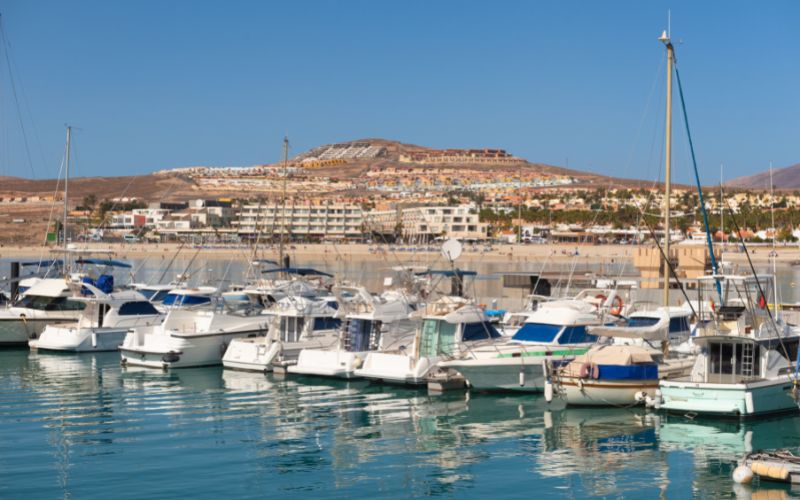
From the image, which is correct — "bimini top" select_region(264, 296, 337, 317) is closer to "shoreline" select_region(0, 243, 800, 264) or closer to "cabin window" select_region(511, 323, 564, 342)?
"cabin window" select_region(511, 323, 564, 342)

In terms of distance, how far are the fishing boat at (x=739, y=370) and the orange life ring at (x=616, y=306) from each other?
A: 21.0ft

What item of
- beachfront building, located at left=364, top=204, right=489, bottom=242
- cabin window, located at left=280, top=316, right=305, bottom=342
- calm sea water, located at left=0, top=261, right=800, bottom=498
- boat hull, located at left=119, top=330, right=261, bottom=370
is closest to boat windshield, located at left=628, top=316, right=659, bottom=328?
calm sea water, located at left=0, top=261, right=800, bottom=498

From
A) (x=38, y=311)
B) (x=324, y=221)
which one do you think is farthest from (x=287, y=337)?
(x=324, y=221)

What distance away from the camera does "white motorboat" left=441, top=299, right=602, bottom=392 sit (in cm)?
2466

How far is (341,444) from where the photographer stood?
1984 cm

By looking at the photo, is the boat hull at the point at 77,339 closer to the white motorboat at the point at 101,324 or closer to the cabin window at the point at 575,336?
the white motorboat at the point at 101,324

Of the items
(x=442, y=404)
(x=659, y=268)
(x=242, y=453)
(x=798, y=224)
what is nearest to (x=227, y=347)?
(x=442, y=404)

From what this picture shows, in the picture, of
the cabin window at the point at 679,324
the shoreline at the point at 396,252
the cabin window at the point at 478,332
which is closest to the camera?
the cabin window at the point at 478,332

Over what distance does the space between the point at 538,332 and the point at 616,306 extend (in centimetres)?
651

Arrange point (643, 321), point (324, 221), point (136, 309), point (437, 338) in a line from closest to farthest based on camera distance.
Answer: point (437, 338), point (643, 321), point (136, 309), point (324, 221)

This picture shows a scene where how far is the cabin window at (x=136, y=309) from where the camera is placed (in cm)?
3475

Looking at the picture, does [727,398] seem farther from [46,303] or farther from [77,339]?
[46,303]

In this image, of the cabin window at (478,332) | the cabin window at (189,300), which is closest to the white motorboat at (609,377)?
the cabin window at (478,332)

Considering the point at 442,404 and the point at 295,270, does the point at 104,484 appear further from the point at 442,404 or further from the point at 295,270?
the point at 295,270
